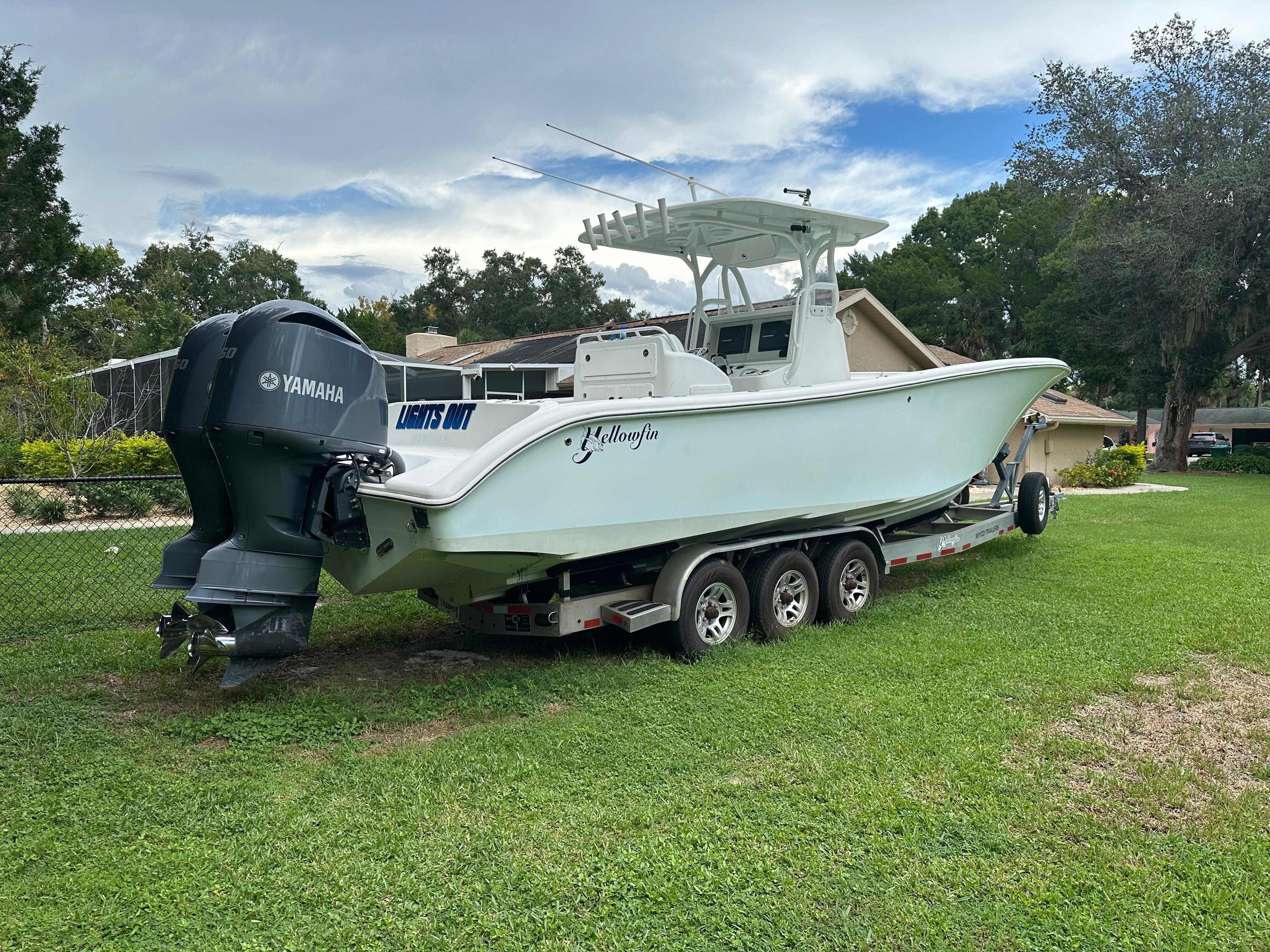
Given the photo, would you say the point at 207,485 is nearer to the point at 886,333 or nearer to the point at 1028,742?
Result: the point at 1028,742

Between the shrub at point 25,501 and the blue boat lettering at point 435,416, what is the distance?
396 inches

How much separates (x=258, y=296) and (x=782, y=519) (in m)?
49.0

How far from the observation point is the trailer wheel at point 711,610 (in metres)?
5.83

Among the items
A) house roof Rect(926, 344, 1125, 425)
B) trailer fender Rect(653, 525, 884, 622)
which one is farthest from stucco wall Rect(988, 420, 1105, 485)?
trailer fender Rect(653, 525, 884, 622)

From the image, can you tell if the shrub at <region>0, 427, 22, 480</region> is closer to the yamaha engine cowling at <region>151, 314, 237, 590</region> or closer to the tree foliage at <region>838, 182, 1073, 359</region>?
the yamaha engine cowling at <region>151, 314, 237, 590</region>

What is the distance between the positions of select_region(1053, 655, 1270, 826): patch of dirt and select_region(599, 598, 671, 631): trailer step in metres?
2.29

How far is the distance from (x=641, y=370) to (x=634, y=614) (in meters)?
1.82

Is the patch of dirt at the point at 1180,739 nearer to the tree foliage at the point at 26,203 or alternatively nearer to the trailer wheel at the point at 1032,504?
the trailer wheel at the point at 1032,504

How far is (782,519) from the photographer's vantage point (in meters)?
6.32

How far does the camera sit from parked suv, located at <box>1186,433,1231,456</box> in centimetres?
5306

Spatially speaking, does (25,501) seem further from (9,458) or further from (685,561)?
(685,561)

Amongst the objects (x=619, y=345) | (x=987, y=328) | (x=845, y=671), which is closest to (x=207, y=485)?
(x=619, y=345)

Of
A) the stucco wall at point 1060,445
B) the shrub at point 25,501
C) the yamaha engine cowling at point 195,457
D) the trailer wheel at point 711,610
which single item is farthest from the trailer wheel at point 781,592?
the stucco wall at point 1060,445

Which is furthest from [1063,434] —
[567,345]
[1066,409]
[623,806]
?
[623,806]
